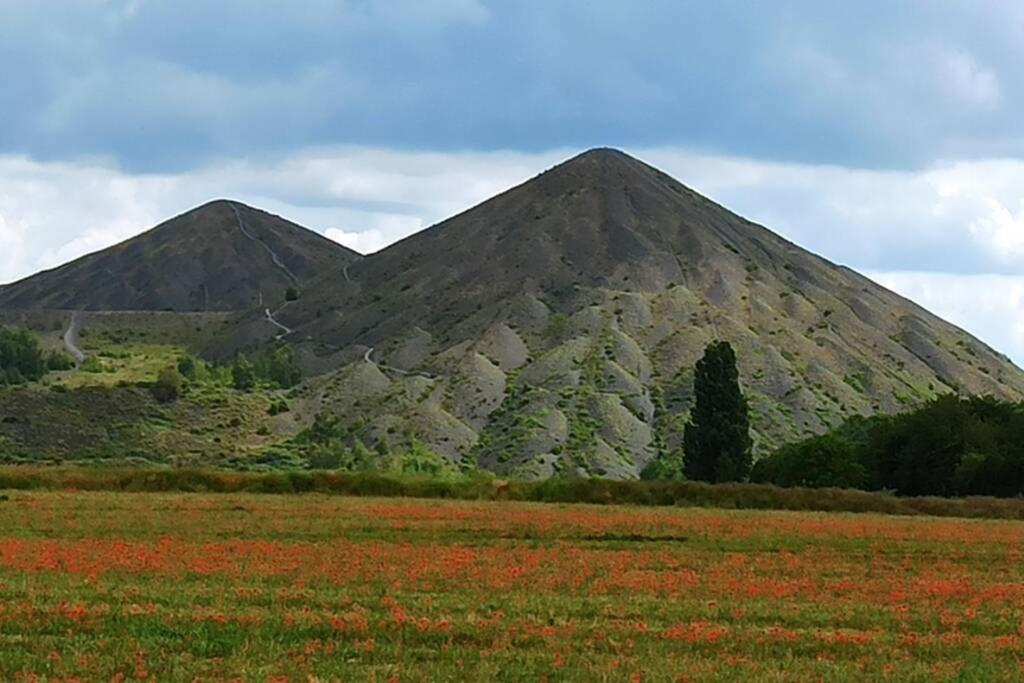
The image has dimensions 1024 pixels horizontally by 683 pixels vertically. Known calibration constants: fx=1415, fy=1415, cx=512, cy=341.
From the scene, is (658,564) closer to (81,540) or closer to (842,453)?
(81,540)

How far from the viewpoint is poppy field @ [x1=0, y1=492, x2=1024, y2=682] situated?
2189 centimetres

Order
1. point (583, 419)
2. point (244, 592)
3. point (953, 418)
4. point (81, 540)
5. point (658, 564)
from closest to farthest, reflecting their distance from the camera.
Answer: point (244, 592) → point (658, 564) → point (81, 540) → point (953, 418) → point (583, 419)

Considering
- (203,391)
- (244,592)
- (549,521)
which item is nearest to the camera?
(244,592)

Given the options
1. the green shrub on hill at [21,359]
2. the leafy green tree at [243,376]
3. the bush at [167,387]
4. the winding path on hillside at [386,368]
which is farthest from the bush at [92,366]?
the winding path on hillside at [386,368]

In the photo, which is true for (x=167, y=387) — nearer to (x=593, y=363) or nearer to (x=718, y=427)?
(x=593, y=363)

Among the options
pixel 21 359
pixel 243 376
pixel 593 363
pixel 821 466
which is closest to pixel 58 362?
pixel 21 359

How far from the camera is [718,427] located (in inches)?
4304

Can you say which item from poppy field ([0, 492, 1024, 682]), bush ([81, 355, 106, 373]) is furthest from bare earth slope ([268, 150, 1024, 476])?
poppy field ([0, 492, 1024, 682])

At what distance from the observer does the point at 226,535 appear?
46906mm

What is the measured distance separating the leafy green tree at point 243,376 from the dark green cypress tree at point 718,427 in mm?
77450

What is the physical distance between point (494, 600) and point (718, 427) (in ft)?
268

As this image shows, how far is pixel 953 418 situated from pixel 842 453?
342 inches

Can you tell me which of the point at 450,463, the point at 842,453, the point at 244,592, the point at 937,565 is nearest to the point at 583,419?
the point at 450,463

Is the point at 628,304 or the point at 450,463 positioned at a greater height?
the point at 628,304
